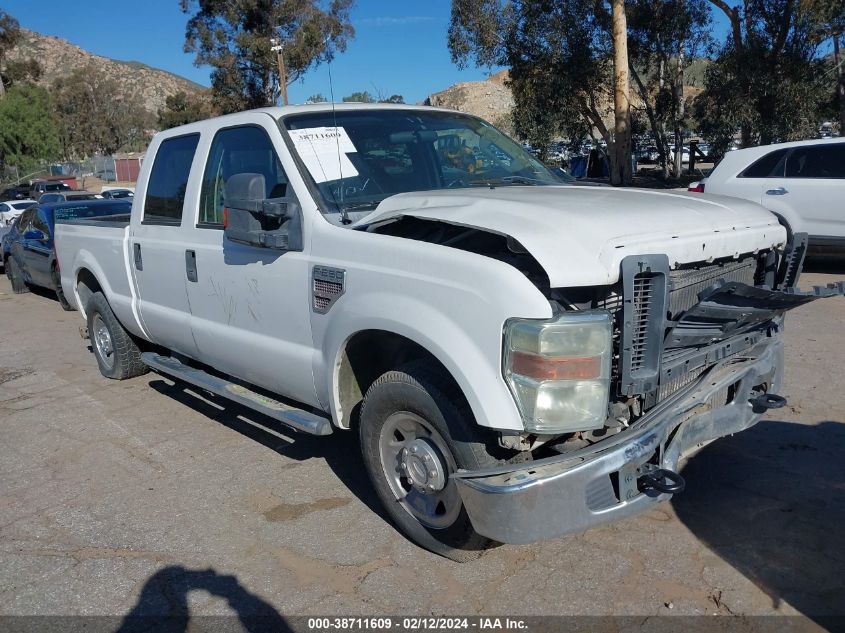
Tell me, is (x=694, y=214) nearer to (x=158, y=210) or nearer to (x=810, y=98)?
(x=158, y=210)

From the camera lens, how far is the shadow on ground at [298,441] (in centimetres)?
458

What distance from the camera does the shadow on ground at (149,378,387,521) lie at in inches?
180

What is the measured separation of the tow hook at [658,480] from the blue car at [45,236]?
9.52 m

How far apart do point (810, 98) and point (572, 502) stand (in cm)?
2304

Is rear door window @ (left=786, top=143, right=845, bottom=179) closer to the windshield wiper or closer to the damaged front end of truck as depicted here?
the windshield wiper

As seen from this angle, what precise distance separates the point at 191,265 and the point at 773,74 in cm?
2168

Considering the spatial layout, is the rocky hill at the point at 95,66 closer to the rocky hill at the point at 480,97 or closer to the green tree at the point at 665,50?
the rocky hill at the point at 480,97

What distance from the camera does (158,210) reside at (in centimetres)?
548

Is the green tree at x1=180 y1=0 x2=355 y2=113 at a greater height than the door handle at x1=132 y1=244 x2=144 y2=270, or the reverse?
the green tree at x1=180 y1=0 x2=355 y2=113

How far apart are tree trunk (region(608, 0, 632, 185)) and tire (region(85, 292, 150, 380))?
17.4 meters

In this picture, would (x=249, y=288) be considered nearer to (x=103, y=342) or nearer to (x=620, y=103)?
(x=103, y=342)

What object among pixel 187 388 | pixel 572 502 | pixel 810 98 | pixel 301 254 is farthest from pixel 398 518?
pixel 810 98

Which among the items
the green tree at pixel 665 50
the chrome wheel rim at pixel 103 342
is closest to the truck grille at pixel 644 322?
the chrome wheel rim at pixel 103 342

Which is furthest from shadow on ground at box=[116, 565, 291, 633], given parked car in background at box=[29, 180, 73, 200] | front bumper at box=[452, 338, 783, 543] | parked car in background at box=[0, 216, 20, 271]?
parked car in background at box=[29, 180, 73, 200]
